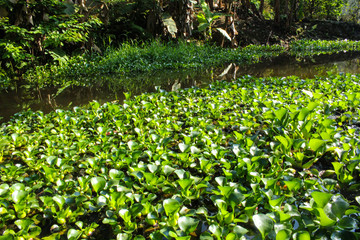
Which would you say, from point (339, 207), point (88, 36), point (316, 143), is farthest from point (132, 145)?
point (88, 36)

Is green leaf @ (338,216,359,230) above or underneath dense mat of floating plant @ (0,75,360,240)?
above

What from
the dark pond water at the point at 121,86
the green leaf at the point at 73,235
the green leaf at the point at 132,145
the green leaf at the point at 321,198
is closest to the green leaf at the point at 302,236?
the green leaf at the point at 321,198

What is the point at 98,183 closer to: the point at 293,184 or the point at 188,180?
the point at 188,180

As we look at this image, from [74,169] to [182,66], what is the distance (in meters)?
7.09

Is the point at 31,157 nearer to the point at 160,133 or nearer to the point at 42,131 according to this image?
the point at 42,131

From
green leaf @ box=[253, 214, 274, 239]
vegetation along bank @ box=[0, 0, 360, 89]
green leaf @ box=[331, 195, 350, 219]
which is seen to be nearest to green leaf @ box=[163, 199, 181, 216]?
green leaf @ box=[253, 214, 274, 239]

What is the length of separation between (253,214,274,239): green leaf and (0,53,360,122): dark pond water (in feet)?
14.7

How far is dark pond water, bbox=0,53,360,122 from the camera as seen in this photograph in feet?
17.4

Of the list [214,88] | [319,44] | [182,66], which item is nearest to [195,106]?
[214,88]

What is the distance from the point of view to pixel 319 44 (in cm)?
1409

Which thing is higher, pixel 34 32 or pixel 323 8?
pixel 323 8

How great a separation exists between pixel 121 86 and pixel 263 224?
5876 millimetres

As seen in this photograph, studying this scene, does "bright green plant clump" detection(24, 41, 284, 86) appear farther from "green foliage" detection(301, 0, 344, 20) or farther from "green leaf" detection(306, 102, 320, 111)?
"green foliage" detection(301, 0, 344, 20)

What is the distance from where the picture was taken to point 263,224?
144 centimetres
